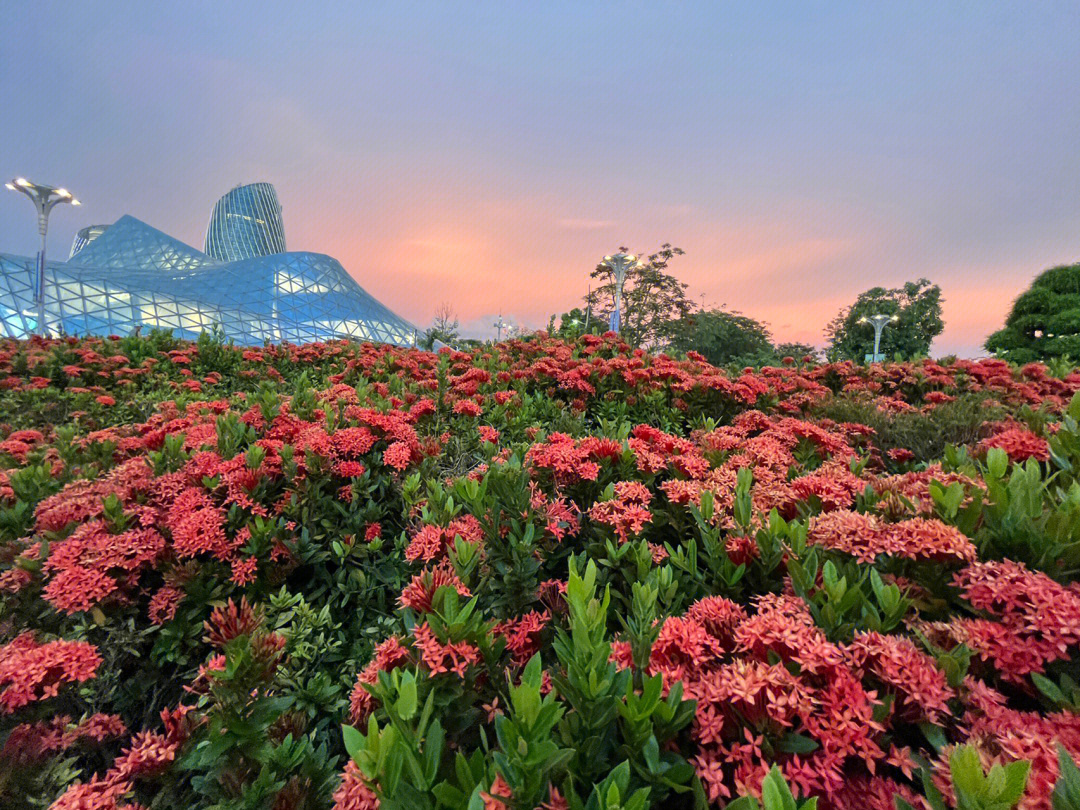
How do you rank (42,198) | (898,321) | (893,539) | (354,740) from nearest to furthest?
(354,740)
(893,539)
(42,198)
(898,321)

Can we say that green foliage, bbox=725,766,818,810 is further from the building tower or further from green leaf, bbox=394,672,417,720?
the building tower

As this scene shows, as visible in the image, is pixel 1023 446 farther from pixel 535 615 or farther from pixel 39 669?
pixel 39 669

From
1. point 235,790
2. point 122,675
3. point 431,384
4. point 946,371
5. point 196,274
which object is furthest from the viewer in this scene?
point 196,274

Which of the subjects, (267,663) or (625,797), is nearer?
(625,797)

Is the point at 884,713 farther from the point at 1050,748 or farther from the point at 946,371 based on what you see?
the point at 946,371

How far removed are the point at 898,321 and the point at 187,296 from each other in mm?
56892

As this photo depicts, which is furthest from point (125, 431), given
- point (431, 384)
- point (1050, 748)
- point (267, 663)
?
point (1050, 748)

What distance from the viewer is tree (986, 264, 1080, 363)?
21625mm

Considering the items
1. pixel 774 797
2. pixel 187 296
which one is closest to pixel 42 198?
pixel 187 296

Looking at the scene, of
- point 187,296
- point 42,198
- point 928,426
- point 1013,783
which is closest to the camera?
point 1013,783

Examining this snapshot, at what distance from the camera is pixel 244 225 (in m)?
68.4

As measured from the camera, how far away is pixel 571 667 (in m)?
0.98

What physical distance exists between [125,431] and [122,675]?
246cm

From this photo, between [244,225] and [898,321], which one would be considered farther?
[244,225]
